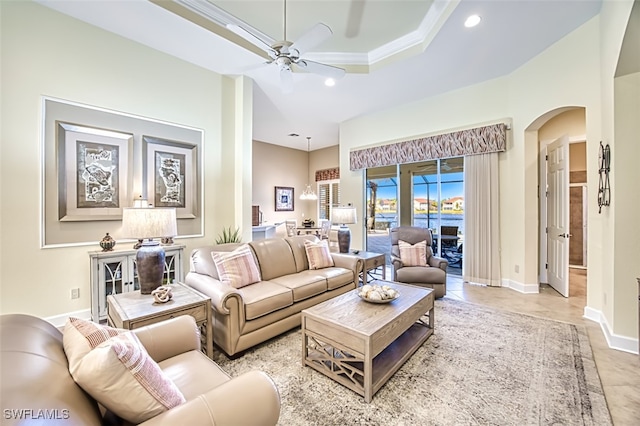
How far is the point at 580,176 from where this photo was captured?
566 centimetres

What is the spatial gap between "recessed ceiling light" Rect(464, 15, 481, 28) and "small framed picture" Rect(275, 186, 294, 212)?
6.22 metres

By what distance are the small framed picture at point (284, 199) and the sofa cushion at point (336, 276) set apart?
5.06 m

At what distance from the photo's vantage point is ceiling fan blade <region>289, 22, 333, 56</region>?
2383 millimetres

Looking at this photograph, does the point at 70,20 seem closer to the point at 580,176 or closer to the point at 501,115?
the point at 501,115

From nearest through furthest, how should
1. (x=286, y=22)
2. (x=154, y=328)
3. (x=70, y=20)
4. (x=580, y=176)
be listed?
(x=154, y=328), (x=70, y=20), (x=286, y=22), (x=580, y=176)

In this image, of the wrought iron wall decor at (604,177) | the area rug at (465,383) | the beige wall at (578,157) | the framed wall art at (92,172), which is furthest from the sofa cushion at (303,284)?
the beige wall at (578,157)

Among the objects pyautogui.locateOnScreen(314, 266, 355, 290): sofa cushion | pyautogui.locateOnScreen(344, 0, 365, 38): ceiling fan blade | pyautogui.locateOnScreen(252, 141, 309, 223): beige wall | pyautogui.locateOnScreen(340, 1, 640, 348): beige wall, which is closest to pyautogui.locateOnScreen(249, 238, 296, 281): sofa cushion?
pyautogui.locateOnScreen(314, 266, 355, 290): sofa cushion

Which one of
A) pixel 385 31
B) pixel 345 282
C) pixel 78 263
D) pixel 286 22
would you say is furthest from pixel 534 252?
pixel 78 263

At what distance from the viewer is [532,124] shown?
403 centimetres

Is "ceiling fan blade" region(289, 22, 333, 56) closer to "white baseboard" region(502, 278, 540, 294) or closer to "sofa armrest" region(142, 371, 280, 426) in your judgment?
"sofa armrest" region(142, 371, 280, 426)

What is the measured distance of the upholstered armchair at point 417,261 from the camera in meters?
3.79

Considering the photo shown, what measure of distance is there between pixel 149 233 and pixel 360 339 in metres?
1.82

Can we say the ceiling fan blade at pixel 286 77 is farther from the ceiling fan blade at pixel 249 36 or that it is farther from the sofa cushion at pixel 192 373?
the sofa cushion at pixel 192 373

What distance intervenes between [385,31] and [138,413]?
4217 mm
